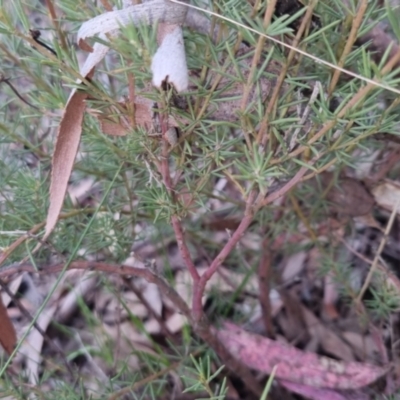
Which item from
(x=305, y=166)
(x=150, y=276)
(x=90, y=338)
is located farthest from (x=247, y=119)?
(x=90, y=338)

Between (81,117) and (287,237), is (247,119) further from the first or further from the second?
(287,237)

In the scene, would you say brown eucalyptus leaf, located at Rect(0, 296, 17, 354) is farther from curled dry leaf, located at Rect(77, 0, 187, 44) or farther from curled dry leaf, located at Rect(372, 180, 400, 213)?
curled dry leaf, located at Rect(372, 180, 400, 213)

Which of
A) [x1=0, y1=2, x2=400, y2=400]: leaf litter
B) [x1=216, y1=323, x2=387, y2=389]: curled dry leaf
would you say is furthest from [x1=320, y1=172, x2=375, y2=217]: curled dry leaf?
[x1=216, y1=323, x2=387, y2=389]: curled dry leaf

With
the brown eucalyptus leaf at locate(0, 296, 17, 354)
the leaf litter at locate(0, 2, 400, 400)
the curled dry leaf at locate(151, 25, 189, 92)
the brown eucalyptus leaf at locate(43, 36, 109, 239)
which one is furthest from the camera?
the leaf litter at locate(0, 2, 400, 400)

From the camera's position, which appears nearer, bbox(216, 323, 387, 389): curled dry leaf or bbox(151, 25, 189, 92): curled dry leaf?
bbox(151, 25, 189, 92): curled dry leaf

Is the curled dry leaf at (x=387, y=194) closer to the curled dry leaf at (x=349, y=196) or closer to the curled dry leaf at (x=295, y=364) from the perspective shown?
the curled dry leaf at (x=349, y=196)
